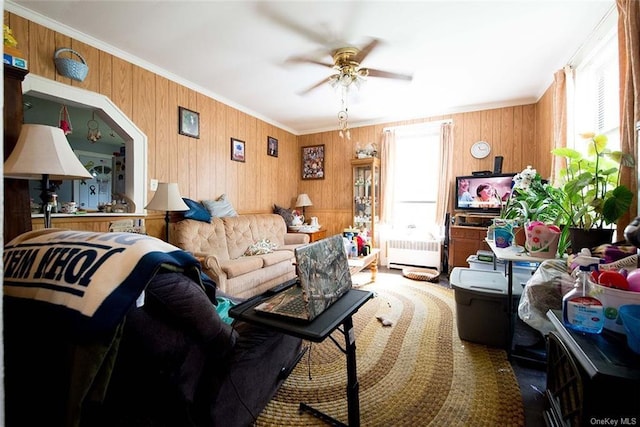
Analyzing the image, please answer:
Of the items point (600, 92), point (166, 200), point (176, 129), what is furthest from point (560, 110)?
point (176, 129)

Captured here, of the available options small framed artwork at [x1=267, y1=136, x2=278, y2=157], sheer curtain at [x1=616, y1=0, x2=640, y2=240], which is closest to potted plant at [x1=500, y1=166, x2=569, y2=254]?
sheer curtain at [x1=616, y1=0, x2=640, y2=240]

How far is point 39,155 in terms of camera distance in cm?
133

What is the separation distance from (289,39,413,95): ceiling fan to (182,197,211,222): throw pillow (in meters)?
1.84

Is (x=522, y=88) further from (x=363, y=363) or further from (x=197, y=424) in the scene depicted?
(x=197, y=424)

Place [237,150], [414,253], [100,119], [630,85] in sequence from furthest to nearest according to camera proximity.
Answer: [414,253]
[237,150]
[100,119]
[630,85]

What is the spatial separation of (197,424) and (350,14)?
8.32ft

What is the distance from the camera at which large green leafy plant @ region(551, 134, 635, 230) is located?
138 cm

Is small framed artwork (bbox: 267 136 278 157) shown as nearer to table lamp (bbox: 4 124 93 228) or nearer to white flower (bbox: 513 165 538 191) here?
table lamp (bbox: 4 124 93 228)

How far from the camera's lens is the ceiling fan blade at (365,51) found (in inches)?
89.8

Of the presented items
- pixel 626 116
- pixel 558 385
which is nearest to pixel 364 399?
pixel 558 385

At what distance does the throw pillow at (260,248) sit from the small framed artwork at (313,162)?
77.6 inches

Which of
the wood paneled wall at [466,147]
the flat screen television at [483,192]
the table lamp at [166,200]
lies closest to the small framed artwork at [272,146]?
the wood paneled wall at [466,147]

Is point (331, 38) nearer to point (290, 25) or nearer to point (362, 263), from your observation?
point (290, 25)

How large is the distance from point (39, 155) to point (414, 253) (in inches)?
164
